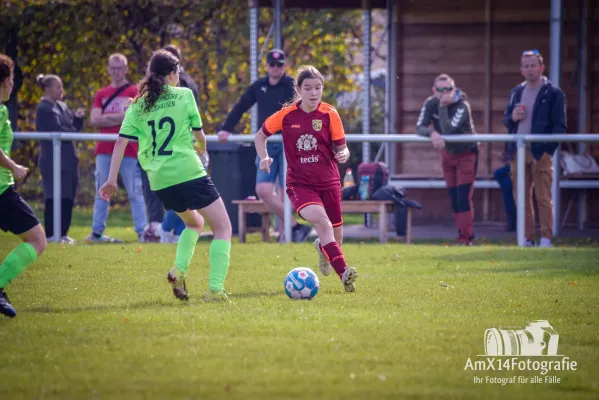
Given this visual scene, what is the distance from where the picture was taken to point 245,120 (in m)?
19.9

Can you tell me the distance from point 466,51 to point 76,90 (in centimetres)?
743

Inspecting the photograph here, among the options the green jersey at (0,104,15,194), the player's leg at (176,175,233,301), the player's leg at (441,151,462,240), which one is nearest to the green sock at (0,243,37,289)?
the green jersey at (0,104,15,194)

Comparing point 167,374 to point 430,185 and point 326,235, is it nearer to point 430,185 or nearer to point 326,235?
point 326,235

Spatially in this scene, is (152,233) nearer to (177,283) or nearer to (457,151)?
(457,151)

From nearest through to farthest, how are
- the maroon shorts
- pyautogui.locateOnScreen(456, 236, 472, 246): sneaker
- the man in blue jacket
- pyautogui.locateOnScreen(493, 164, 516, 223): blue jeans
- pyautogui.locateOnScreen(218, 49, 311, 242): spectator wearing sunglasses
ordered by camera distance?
the maroon shorts < the man in blue jacket < pyautogui.locateOnScreen(218, 49, 311, 242): spectator wearing sunglasses < pyautogui.locateOnScreen(456, 236, 472, 246): sneaker < pyautogui.locateOnScreen(493, 164, 516, 223): blue jeans

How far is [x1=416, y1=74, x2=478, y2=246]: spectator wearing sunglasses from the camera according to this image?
13047 millimetres

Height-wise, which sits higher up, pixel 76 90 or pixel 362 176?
pixel 76 90

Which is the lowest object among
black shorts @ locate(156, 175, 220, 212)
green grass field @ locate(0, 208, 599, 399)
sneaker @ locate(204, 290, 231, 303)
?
green grass field @ locate(0, 208, 599, 399)

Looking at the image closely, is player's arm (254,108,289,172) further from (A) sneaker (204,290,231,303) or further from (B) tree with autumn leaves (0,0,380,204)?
(B) tree with autumn leaves (0,0,380,204)

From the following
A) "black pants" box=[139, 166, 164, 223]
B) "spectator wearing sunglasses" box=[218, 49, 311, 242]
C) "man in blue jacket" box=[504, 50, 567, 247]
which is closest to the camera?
"man in blue jacket" box=[504, 50, 567, 247]

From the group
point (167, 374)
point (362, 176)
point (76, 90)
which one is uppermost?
point (76, 90)

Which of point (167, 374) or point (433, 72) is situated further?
point (433, 72)

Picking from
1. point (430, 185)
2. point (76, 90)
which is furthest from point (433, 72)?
point (76, 90)

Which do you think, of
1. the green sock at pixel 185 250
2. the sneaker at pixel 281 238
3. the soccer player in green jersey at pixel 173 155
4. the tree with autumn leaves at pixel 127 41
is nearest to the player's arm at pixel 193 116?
the soccer player in green jersey at pixel 173 155
